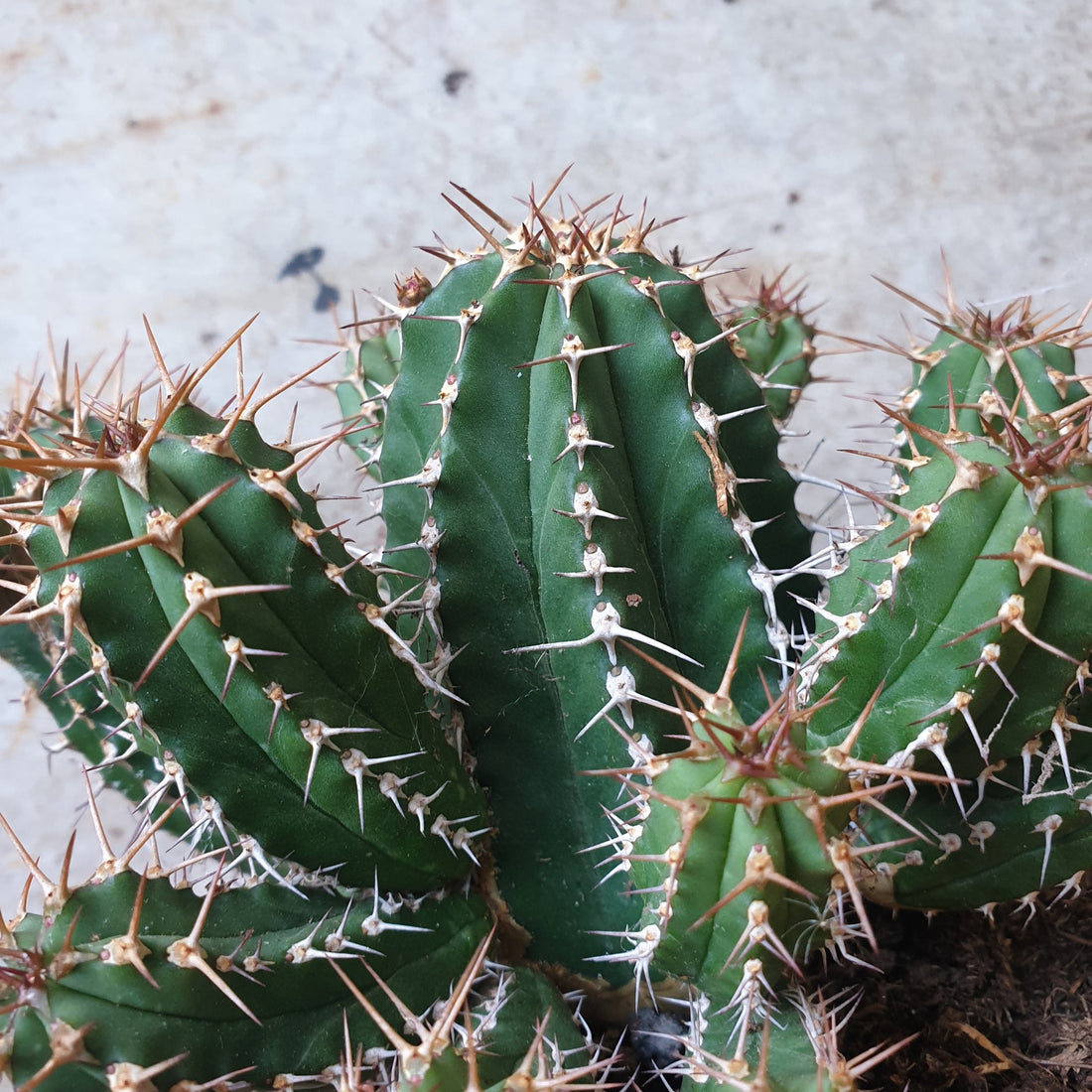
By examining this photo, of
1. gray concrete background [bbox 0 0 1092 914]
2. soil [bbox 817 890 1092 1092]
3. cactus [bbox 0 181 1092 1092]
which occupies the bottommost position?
soil [bbox 817 890 1092 1092]

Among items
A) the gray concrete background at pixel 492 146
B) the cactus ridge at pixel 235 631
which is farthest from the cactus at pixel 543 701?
the gray concrete background at pixel 492 146

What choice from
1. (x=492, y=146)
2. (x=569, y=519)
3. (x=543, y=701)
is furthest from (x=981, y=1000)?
(x=492, y=146)

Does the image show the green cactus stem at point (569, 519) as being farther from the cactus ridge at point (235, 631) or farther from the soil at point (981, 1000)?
the soil at point (981, 1000)

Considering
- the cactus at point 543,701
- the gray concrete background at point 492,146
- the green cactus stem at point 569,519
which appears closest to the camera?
the cactus at point 543,701

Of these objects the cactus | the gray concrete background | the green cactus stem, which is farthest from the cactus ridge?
the gray concrete background

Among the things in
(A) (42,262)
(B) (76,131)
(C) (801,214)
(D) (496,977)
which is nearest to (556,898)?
(D) (496,977)

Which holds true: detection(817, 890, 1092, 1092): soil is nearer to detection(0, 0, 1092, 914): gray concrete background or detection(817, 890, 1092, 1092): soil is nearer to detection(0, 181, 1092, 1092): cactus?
detection(0, 181, 1092, 1092): cactus
